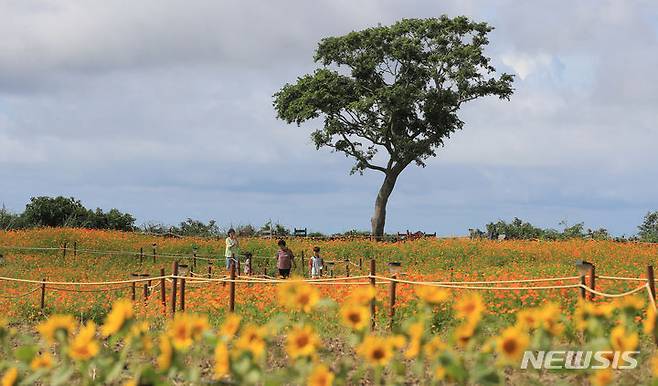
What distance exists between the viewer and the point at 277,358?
898 cm

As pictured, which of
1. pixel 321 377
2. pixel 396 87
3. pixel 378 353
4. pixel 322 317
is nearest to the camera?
pixel 321 377

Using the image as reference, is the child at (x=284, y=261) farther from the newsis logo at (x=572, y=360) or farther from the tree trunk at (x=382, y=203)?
the tree trunk at (x=382, y=203)

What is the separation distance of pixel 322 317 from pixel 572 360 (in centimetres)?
470

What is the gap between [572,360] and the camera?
769 cm

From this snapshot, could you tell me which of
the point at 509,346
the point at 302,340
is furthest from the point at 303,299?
the point at 509,346

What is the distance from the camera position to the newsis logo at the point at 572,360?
7223 millimetres

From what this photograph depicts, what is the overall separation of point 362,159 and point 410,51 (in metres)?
5.67

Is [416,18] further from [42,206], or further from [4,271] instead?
[4,271]

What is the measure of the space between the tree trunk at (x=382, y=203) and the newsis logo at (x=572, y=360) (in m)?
29.9

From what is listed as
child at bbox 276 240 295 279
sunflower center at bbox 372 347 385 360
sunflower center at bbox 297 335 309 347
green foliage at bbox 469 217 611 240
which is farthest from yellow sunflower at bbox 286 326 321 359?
green foliage at bbox 469 217 611 240

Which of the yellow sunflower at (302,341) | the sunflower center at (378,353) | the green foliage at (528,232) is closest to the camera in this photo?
the sunflower center at (378,353)

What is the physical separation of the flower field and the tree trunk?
501cm

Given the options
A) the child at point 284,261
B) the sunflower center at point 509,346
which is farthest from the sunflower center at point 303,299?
the child at point 284,261

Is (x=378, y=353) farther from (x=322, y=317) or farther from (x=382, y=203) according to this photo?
(x=382, y=203)
